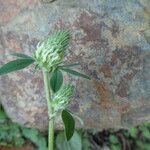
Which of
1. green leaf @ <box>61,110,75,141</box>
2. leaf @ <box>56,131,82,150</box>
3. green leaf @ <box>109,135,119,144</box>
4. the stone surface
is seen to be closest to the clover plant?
green leaf @ <box>61,110,75,141</box>

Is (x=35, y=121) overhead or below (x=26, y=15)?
below

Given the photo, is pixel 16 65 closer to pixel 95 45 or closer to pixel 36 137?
pixel 95 45

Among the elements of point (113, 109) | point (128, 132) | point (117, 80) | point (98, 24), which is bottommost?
point (128, 132)

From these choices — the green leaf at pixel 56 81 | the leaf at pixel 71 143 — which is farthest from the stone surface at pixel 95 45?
the green leaf at pixel 56 81

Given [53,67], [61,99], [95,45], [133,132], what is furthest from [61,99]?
[133,132]

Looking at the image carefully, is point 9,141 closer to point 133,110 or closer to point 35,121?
point 35,121

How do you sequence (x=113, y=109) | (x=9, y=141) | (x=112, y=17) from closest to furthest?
1. (x=112, y=17)
2. (x=113, y=109)
3. (x=9, y=141)

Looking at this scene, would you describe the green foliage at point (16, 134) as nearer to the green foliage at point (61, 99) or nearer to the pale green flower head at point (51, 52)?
the green foliage at point (61, 99)

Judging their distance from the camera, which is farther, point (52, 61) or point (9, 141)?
point (9, 141)

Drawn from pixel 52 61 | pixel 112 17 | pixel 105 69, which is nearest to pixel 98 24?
pixel 112 17
